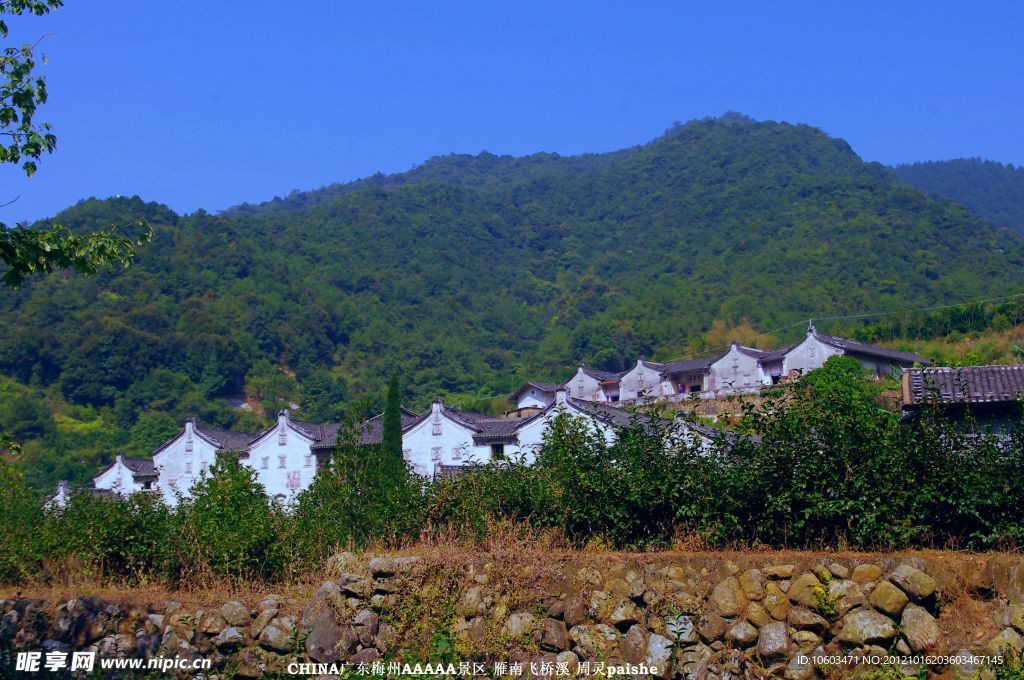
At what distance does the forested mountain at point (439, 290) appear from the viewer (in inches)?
2916

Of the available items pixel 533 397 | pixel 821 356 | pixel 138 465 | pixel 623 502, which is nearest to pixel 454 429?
pixel 138 465

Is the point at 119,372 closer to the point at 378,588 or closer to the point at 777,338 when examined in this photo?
the point at 777,338

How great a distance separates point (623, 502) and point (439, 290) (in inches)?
3896

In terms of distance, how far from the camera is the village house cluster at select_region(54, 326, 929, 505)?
39938mm

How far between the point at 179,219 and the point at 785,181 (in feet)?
245

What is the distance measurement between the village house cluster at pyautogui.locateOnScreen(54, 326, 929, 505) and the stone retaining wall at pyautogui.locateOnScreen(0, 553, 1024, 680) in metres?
22.5

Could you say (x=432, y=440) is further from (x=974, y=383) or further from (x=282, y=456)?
(x=974, y=383)

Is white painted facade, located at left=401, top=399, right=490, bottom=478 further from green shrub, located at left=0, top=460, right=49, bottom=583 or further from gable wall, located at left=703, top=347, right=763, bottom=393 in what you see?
green shrub, located at left=0, top=460, right=49, bottom=583

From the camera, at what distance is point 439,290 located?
357ft

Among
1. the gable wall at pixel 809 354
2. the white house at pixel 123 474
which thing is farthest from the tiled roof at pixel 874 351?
the white house at pixel 123 474

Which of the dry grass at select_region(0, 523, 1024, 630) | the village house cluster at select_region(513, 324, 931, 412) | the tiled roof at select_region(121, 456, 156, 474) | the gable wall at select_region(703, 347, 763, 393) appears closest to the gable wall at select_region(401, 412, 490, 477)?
the village house cluster at select_region(513, 324, 931, 412)

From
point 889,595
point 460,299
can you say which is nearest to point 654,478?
point 889,595

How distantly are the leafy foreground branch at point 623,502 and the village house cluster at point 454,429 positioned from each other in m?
20.3

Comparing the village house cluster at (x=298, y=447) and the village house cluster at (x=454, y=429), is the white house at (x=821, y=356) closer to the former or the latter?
the village house cluster at (x=454, y=429)
